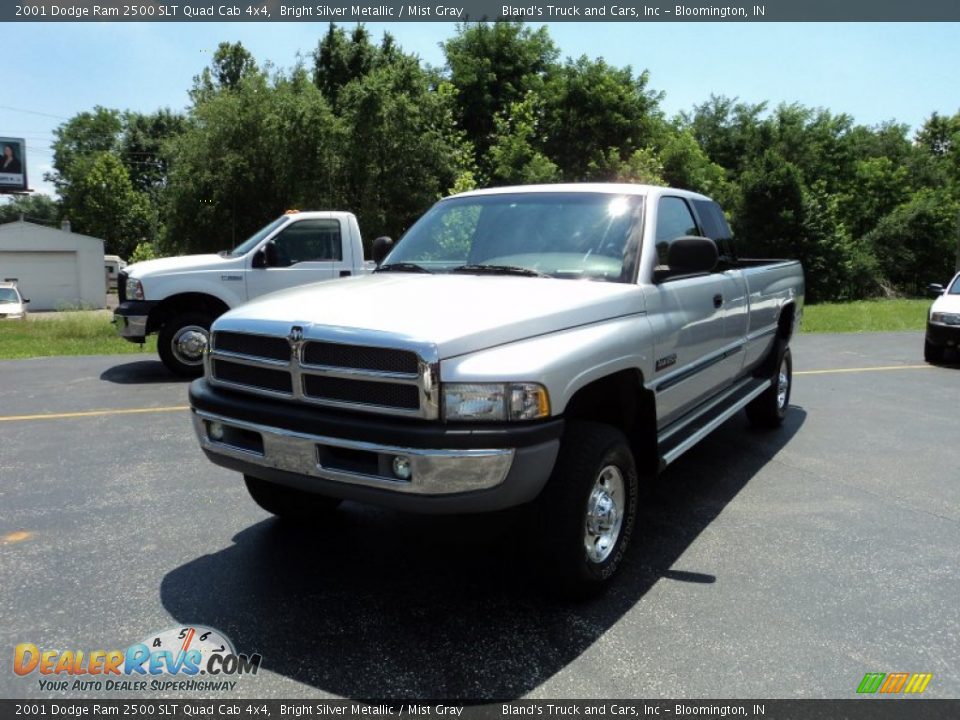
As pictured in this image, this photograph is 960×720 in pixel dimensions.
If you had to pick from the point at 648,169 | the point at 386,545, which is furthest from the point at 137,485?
the point at 648,169

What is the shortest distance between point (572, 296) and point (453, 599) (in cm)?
151

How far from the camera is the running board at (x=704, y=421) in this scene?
4086mm

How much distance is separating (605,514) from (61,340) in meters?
14.6

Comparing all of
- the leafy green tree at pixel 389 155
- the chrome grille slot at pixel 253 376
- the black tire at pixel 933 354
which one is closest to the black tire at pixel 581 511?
the chrome grille slot at pixel 253 376

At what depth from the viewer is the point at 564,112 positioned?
31344 millimetres

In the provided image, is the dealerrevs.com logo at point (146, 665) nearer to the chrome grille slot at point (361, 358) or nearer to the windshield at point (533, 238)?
the chrome grille slot at point (361, 358)

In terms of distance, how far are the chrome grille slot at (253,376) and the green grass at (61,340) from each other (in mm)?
9640

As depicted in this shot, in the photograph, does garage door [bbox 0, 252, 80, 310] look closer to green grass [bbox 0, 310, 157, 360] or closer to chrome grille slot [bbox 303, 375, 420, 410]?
green grass [bbox 0, 310, 157, 360]

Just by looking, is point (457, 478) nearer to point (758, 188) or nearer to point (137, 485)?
point (137, 485)

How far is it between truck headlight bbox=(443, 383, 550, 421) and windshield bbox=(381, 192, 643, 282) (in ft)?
3.86

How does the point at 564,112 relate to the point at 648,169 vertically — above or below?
above


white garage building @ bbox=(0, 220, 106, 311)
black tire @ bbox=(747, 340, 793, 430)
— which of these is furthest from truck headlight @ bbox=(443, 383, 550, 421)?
white garage building @ bbox=(0, 220, 106, 311)

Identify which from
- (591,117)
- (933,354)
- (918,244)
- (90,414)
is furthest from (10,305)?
(918,244)

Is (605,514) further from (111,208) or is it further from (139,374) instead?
(111,208)
